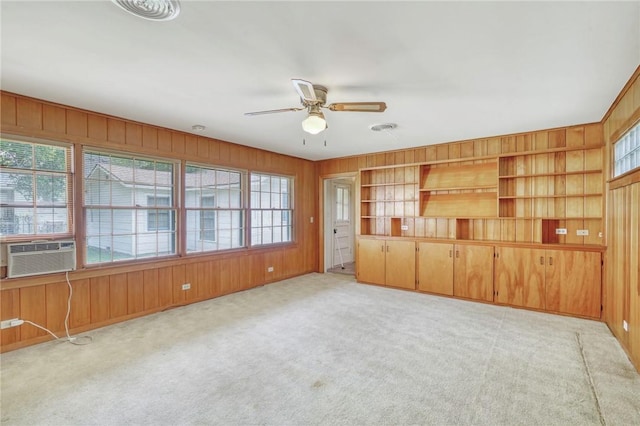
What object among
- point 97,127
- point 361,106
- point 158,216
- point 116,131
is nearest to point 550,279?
point 361,106

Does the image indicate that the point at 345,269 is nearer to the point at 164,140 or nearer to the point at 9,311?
the point at 164,140

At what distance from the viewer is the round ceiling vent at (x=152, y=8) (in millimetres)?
1665

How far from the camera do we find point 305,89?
2371 millimetres

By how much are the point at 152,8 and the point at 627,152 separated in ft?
14.0

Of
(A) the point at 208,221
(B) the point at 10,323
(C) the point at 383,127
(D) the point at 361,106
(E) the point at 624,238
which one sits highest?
(C) the point at 383,127

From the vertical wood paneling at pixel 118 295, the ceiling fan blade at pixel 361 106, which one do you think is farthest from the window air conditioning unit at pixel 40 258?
the ceiling fan blade at pixel 361 106

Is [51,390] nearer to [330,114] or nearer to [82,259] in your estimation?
[82,259]

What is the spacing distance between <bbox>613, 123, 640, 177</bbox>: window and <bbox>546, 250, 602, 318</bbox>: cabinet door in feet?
3.71

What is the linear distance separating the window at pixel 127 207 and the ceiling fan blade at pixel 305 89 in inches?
107

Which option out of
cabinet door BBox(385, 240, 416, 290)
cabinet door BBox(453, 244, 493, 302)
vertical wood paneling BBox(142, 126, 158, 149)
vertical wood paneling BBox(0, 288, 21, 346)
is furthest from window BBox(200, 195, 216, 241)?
cabinet door BBox(453, 244, 493, 302)

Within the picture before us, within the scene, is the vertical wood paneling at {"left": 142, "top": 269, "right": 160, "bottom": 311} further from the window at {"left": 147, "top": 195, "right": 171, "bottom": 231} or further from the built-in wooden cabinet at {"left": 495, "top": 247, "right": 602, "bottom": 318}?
the built-in wooden cabinet at {"left": 495, "top": 247, "right": 602, "bottom": 318}

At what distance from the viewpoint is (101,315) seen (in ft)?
11.8

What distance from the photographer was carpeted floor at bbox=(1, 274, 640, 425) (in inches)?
81.0

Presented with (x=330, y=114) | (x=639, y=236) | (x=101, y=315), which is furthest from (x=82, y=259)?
(x=639, y=236)
